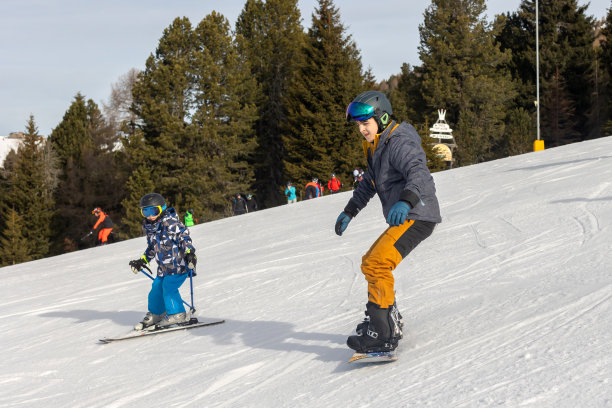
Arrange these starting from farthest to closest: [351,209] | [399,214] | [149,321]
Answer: [149,321], [351,209], [399,214]

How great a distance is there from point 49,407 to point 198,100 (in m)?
41.7

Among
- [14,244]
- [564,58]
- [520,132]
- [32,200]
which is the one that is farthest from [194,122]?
[564,58]

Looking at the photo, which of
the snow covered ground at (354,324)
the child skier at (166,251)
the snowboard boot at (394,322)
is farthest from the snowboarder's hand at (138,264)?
the snowboard boot at (394,322)

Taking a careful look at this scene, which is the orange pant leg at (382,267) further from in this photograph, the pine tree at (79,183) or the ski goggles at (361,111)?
the pine tree at (79,183)

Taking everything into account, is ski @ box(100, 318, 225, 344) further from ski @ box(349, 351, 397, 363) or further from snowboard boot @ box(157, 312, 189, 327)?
ski @ box(349, 351, 397, 363)

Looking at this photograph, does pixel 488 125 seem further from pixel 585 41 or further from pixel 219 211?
pixel 219 211

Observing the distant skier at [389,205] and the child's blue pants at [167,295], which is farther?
the child's blue pants at [167,295]

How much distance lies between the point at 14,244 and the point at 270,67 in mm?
22358

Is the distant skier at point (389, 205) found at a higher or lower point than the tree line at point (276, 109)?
lower

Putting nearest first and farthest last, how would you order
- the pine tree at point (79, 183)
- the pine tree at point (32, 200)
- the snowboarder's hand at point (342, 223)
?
the snowboarder's hand at point (342, 223) → the pine tree at point (32, 200) → the pine tree at point (79, 183)

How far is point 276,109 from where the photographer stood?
164 feet

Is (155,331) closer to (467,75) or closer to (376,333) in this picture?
(376,333)

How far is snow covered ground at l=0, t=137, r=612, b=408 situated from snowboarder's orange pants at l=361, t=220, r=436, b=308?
1.52 ft

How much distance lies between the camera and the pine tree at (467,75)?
4700cm
